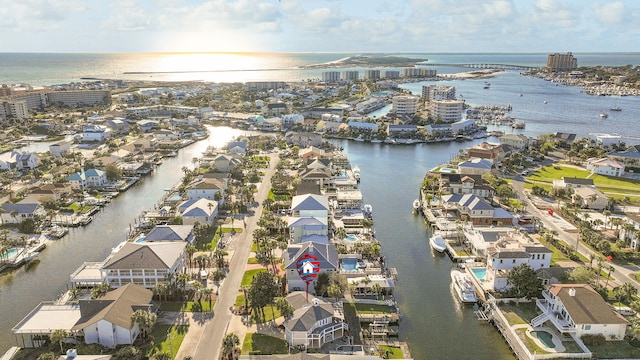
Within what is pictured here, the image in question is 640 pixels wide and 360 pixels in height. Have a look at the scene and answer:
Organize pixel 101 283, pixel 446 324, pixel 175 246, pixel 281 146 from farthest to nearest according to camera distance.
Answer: pixel 281 146
pixel 175 246
pixel 101 283
pixel 446 324

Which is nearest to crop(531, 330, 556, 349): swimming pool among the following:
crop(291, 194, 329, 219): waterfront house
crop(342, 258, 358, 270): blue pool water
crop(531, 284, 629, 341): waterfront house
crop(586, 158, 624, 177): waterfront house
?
crop(531, 284, 629, 341): waterfront house

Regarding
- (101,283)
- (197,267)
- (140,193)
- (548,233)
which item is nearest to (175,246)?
(197,267)

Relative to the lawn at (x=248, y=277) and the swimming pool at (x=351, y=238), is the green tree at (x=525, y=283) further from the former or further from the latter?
the lawn at (x=248, y=277)

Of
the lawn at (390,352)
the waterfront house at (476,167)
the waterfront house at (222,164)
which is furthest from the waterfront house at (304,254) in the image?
the waterfront house at (476,167)

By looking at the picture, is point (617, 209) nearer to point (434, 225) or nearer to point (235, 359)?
point (434, 225)

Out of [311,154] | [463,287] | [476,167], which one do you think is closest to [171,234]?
[463,287]
